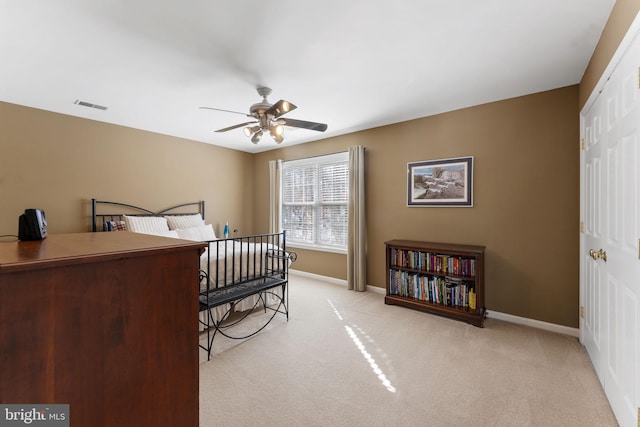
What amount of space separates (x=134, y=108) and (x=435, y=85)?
11.4 ft

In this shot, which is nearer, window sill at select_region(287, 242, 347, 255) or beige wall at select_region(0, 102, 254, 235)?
beige wall at select_region(0, 102, 254, 235)

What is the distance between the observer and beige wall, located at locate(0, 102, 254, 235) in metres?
3.14

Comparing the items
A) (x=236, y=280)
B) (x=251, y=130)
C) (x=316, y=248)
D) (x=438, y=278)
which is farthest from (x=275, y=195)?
(x=438, y=278)

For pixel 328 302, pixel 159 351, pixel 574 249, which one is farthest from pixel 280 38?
pixel 574 249

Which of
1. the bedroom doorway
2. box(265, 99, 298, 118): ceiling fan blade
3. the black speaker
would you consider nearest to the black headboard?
box(265, 99, 298, 118): ceiling fan blade

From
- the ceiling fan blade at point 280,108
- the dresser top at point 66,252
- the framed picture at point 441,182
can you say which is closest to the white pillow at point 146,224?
the ceiling fan blade at point 280,108

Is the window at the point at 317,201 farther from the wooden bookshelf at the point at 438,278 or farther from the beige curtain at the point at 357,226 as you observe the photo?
the wooden bookshelf at the point at 438,278

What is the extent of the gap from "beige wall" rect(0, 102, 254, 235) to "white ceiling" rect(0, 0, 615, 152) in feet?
1.06

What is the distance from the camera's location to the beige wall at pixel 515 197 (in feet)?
8.91

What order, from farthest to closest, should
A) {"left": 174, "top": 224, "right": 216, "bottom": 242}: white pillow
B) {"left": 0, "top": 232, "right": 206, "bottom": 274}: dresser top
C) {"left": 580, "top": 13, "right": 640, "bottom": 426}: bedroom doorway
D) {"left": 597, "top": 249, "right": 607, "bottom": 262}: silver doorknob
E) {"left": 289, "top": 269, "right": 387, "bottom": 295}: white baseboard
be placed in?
1. {"left": 289, "top": 269, "right": 387, "bottom": 295}: white baseboard
2. {"left": 174, "top": 224, "right": 216, "bottom": 242}: white pillow
3. {"left": 597, "top": 249, "right": 607, "bottom": 262}: silver doorknob
4. {"left": 580, "top": 13, "right": 640, "bottom": 426}: bedroom doorway
5. {"left": 0, "top": 232, "right": 206, "bottom": 274}: dresser top

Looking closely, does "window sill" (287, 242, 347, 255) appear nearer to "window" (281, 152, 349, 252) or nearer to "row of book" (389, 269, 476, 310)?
"window" (281, 152, 349, 252)

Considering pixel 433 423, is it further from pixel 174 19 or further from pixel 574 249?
pixel 174 19

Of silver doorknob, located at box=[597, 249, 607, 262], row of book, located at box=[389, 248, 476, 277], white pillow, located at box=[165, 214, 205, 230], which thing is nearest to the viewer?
silver doorknob, located at box=[597, 249, 607, 262]

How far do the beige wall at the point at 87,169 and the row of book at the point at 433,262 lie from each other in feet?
11.3
